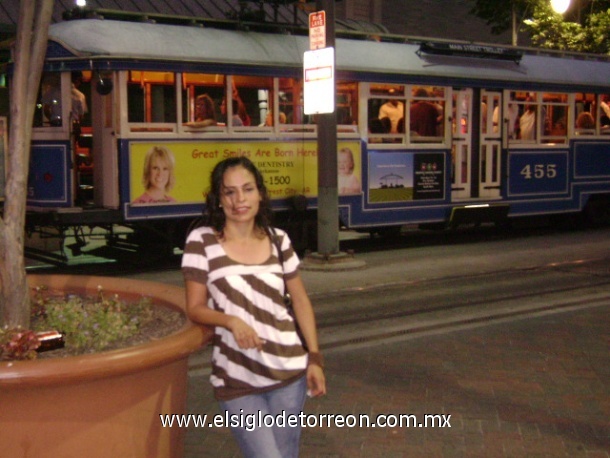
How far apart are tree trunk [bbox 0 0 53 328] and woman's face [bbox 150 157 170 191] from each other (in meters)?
7.49

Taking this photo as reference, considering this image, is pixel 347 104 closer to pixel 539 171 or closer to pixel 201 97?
pixel 201 97

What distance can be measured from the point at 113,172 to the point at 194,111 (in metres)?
1.49

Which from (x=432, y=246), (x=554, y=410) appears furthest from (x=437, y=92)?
(x=554, y=410)

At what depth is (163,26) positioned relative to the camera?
40.0ft

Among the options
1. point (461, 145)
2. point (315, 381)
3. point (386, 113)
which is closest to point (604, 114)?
point (461, 145)

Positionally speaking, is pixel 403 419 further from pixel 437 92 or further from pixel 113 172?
pixel 437 92

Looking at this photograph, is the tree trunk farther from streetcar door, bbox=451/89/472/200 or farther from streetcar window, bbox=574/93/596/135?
streetcar window, bbox=574/93/596/135

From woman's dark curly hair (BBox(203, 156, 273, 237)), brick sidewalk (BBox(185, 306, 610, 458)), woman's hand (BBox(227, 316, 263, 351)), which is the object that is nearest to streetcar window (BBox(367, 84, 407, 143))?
brick sidewalk (BBox(185, 306, 610, 458))

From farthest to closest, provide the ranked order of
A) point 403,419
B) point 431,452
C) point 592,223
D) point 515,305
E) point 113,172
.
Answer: point 592,223 → point 113,172 → point 515,305 → point 403,419 → point 431,452

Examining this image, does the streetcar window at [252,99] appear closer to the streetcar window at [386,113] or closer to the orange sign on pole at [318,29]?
the orange sign on pole at [318,29]

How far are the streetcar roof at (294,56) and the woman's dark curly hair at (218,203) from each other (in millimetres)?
8353

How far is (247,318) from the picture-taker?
10.8ft

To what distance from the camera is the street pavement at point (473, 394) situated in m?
5.18

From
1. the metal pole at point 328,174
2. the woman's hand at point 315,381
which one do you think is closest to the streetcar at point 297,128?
the metal pole at point 328,174
